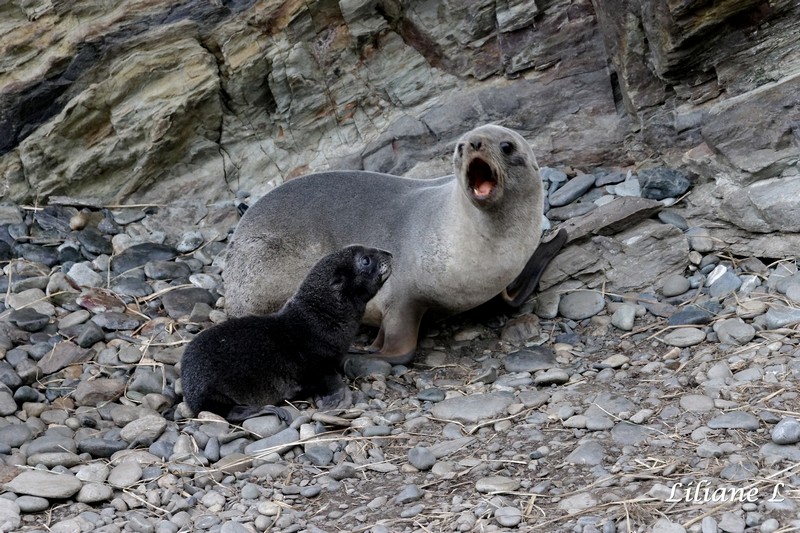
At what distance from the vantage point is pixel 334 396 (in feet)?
18.8

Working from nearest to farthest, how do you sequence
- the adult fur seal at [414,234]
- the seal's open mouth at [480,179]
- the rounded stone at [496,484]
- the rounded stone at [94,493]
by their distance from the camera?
the rounded stone at [496,484] → the rounded stone at [94,493] → the seal's open mouth at [480,179] → the adult fur seal at [414,234]

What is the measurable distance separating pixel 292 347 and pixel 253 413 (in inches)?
19.8

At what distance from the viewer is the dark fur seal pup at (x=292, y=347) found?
555cm

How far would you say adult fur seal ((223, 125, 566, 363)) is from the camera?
6.09m

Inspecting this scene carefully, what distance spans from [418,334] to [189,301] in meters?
1.73

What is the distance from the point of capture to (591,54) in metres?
7.89

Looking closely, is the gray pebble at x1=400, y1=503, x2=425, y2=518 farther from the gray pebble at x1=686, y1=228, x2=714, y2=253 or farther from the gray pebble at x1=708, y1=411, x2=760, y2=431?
the gray pebble at x1=686, y1=228, x2=714, y2=253

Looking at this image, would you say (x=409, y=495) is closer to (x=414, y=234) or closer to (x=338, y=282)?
(x=338, y=282)

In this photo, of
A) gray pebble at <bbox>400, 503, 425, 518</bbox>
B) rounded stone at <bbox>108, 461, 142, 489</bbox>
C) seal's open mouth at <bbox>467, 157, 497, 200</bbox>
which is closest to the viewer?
gray pebble at <bbox>400, 503, 425, 518</bbox>

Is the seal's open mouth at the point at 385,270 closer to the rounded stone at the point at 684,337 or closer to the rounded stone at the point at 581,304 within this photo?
the rounded stone at the point at 581,304

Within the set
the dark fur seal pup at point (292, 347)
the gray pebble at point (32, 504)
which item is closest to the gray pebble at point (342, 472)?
the dark fur seal pup at point (292, 347)

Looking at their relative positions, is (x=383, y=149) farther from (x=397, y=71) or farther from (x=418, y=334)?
(x=418, y=334)

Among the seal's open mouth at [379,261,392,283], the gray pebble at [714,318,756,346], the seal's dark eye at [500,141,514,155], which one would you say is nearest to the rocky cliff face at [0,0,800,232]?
the seal's dark eye at [500,141,514,155]

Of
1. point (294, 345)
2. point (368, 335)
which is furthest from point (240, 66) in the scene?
point (294, 345)
